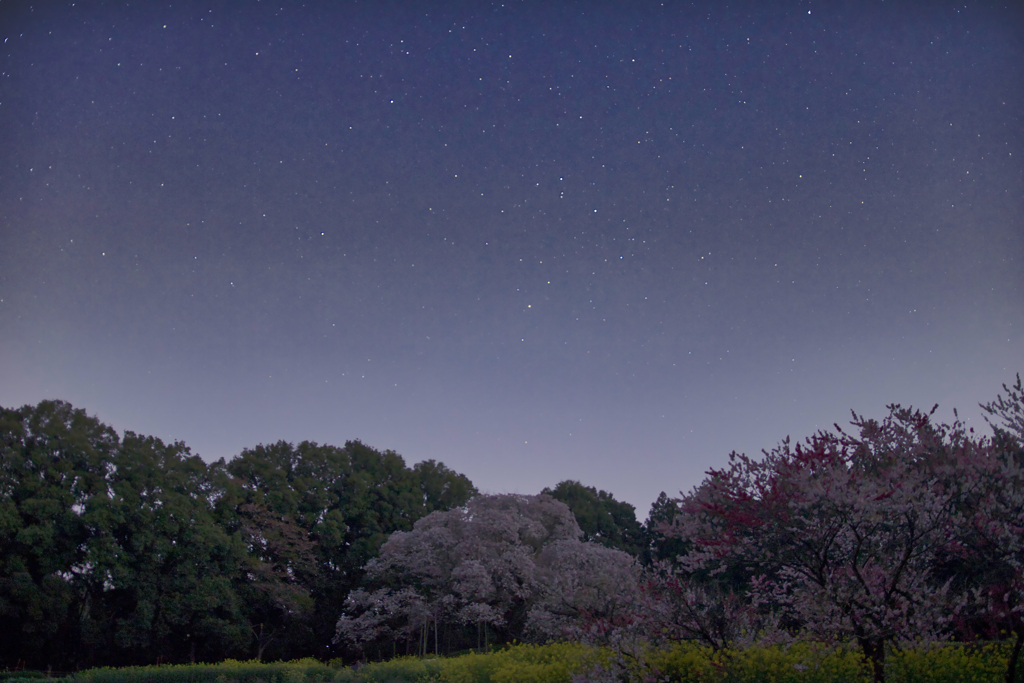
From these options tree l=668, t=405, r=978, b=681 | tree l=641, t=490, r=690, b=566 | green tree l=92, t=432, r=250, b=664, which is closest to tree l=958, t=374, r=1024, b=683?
tree l=668, t=405, r=978, b=681

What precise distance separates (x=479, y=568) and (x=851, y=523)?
16.9m

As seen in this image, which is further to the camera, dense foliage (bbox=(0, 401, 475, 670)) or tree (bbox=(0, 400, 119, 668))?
dense foliage (bbox=(0, 401, 475, 670))

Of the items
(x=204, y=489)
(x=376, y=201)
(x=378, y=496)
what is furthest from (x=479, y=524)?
(x=376, y=201)

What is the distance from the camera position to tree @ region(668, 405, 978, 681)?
224 inches

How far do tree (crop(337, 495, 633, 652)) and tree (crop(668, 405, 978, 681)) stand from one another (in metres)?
13.2

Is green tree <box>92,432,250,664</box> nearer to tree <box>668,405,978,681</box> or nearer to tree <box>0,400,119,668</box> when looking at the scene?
tree <box>0,400,119,668</box>

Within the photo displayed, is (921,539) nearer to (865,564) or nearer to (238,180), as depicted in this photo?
(865,564)

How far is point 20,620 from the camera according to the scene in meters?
20.3

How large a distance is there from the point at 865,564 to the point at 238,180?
1197 centimetres

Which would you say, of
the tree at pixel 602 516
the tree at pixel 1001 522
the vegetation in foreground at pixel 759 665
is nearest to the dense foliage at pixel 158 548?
the tree at pixel 602 516

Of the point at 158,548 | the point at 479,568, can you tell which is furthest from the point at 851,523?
the point at 158,548

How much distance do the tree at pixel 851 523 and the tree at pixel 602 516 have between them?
2907cm

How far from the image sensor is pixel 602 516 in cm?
3625

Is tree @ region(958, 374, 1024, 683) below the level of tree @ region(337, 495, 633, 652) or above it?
above
